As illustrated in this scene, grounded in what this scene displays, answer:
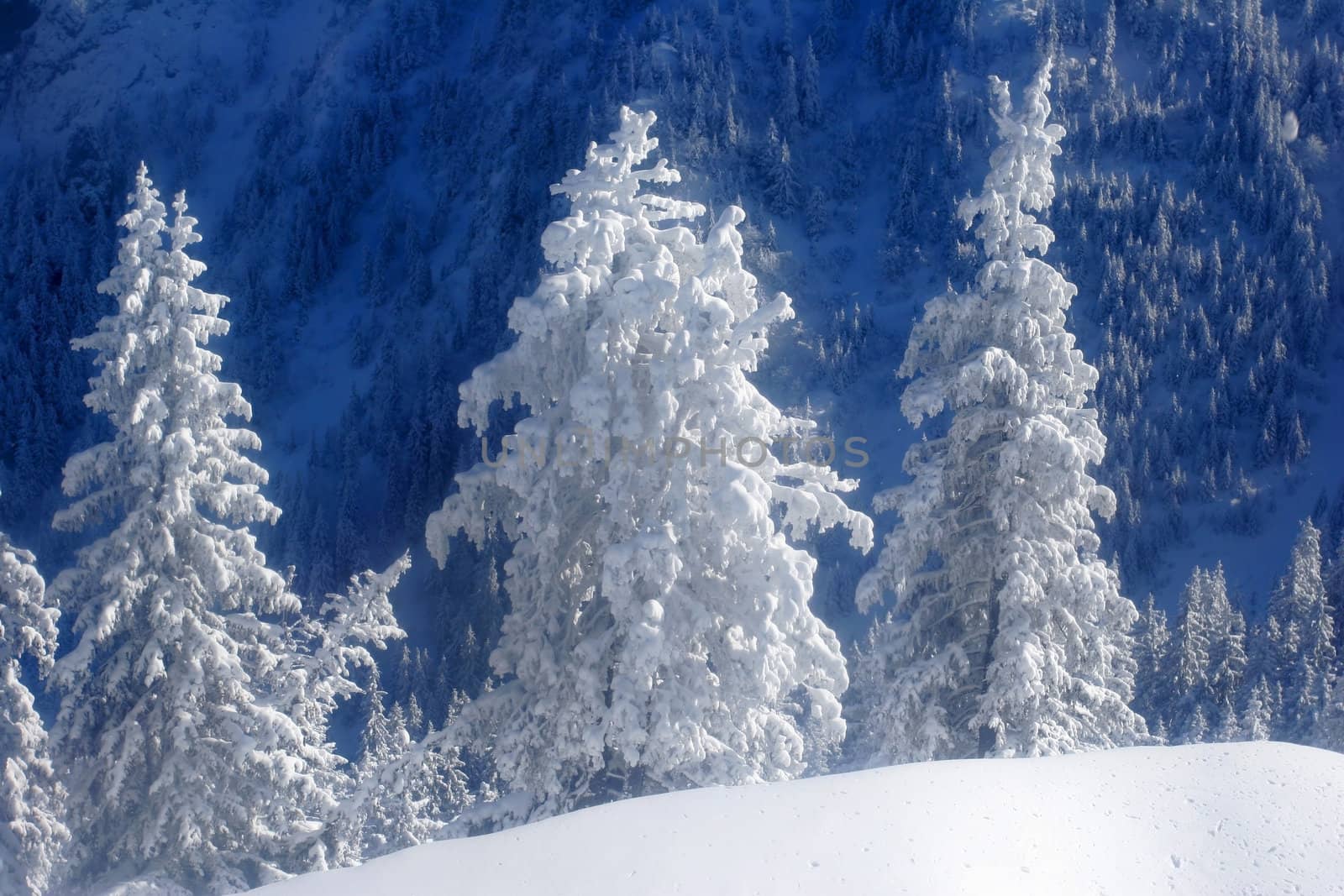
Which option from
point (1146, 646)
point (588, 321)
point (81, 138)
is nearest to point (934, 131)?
point (1146, 646)

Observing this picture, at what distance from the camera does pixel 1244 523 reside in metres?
73.9

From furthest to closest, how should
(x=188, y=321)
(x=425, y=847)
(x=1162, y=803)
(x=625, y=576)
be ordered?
(x=188, y=321)
(x=625, y=576)
(x=1162, y=803)
(x=425, y=847)

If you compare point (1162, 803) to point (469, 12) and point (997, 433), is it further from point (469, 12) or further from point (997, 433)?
point (469, 12)

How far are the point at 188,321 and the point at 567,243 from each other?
5025 millimetres

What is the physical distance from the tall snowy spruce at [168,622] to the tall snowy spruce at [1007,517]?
7.90 metres

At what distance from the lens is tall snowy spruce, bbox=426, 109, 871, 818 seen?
1191 centimetres

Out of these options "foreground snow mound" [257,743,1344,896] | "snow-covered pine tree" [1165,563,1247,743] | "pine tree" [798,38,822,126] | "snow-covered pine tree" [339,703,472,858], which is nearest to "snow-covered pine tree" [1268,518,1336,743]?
"snow-covered pine tree" [1165,563,1247,743]

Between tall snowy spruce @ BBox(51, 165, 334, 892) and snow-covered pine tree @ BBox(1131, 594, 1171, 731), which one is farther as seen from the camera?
snow-covered pine tree @ BBox(1131, 594, 1171, 731)

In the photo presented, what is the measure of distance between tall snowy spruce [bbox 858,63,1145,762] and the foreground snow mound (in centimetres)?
490

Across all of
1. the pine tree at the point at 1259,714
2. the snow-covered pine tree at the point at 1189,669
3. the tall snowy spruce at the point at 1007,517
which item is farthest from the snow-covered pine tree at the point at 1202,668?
the tall snowy spruce at the point at 1007,517

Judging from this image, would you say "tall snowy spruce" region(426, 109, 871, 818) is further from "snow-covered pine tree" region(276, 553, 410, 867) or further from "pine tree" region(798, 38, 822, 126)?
"pine tree" region(798, 38, 822, 126)

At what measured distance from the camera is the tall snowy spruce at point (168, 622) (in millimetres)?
13484

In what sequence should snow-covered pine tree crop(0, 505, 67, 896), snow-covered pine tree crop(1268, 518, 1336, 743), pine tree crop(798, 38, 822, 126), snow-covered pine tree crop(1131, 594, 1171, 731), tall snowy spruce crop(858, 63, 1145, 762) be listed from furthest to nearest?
1. pine tree crop(798, 38, 822, 126)
2. snow-covered pine tree crop(1131, 594, 1171, 731)
3. snow-covered pine tree crop(1268, 518, 1336, 743)
4. snow-covered pine tree crop(0, 505, 67, 896)
5. tall snowy spruce crop(858, 63, 1145, 762)

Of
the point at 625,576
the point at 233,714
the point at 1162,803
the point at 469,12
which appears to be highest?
the point at 469,12
